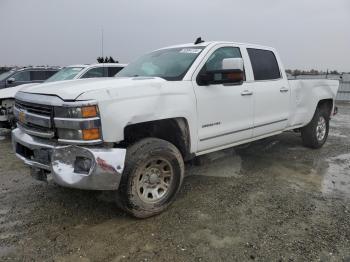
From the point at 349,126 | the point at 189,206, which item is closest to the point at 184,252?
the point at 189,206

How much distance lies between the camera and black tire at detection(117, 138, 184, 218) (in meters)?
3.44

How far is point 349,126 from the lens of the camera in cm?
1006

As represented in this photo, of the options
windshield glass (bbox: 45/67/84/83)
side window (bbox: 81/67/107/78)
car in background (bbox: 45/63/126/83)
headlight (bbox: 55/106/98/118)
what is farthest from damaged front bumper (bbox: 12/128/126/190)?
windshield glass (bbox: 45/67/84/83)

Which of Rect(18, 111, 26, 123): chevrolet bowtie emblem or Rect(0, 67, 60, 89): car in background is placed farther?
Rect(0, 67, 60, 89): car in background

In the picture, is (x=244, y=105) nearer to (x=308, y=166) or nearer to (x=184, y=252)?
(x=308, y=166)

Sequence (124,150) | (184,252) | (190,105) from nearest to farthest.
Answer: (184,252) → (124,150) → (190,105)

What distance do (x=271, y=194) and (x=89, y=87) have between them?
261cm

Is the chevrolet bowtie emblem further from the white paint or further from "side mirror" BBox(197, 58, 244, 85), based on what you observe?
"side mirror" BBox(197, 58, 244, 85)

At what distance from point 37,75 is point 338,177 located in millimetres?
10269

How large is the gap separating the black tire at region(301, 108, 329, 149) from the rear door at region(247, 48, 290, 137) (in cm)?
117

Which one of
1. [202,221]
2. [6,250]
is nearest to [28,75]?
[6,250]

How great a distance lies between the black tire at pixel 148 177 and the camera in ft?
11.3

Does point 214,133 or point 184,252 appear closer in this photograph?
point 184,252

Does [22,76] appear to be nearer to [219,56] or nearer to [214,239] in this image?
[219,56]
